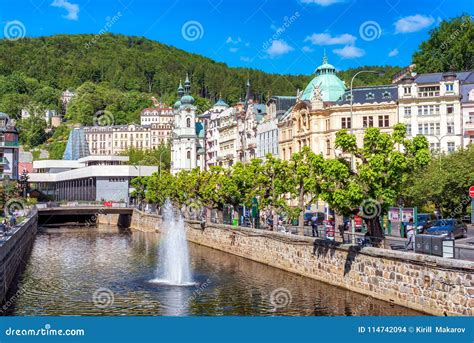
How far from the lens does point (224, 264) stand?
50.8 meters

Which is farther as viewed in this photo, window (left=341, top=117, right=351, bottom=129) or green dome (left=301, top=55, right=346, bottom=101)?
green dome (left=301, top=55, right=346, bottom=101)

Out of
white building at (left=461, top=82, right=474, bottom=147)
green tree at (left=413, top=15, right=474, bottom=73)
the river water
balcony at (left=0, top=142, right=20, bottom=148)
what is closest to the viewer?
the river water

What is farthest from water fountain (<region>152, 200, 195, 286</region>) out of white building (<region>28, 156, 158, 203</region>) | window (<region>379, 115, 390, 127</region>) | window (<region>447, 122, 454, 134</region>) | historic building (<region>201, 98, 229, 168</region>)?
historic building (<region>201, 98, 229, 168</region>)

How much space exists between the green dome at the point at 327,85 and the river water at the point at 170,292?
124 ft

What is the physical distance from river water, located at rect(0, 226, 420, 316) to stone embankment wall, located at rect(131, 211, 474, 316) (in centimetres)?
68

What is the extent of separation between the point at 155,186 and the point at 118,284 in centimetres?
6001

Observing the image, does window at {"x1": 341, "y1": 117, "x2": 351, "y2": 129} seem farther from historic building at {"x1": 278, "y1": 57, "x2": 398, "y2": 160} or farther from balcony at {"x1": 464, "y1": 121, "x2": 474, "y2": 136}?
balcony at {"x1": 464, "y1": 121, "x2": 474, "y2": 136}

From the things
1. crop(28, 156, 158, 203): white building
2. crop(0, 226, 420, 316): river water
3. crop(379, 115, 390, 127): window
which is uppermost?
crop(379, 115, 390, 127): window

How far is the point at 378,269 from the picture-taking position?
3331 centimetres

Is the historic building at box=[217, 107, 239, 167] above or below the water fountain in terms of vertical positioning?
above

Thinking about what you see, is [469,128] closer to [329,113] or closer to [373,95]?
[373,95]

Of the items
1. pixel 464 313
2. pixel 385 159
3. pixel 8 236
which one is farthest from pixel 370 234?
pixel 8 236

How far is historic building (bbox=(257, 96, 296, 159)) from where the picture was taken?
96.0 m

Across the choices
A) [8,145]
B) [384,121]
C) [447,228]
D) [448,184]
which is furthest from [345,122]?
[8,145]
